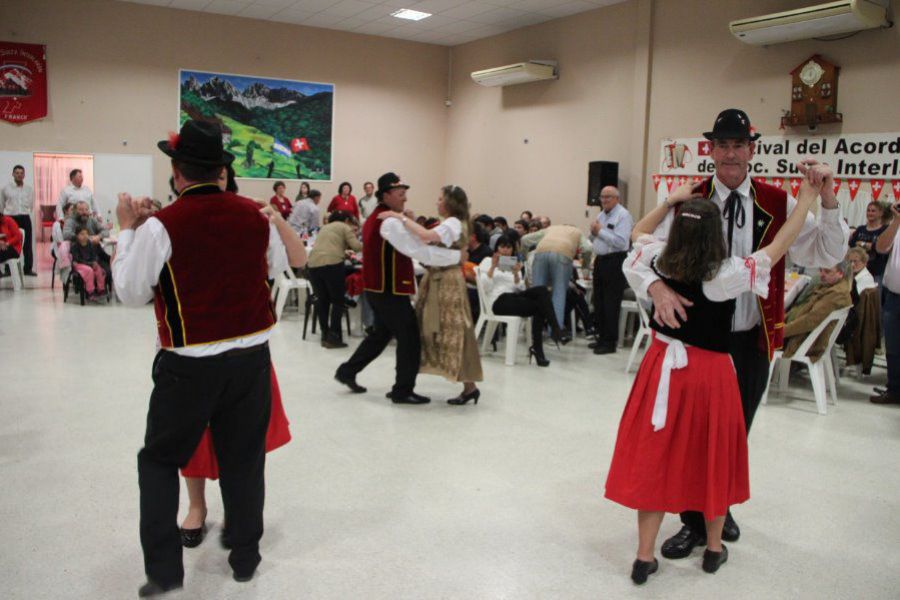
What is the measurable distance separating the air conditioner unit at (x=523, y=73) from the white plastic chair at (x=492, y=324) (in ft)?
17.8

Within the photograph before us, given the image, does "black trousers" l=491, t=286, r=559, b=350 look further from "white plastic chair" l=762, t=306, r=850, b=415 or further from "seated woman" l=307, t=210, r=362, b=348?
"white plastic chair" l=762, t=306, r=850, b=415

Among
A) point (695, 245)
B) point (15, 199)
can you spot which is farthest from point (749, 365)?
point (15, 199)

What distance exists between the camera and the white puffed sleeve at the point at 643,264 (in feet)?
8.45

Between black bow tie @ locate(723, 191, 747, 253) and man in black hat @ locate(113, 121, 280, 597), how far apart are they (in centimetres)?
158

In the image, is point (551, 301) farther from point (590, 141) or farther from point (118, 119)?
point (118, 119)

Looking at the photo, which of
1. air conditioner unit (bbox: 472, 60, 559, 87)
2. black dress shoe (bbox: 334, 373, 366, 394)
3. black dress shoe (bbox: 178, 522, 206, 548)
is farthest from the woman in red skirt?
air conditioner unit (bbox: 472, 60, 559, 87)

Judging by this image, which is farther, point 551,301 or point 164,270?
point 551,301

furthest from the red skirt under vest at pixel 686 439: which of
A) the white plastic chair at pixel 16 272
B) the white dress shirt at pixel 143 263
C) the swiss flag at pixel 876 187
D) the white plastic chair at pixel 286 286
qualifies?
the white plastic chair at pixel 16 272

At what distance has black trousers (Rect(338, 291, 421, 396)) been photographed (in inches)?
188

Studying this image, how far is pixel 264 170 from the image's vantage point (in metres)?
12.7

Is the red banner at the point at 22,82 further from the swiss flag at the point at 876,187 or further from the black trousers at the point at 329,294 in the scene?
the swiss flag at the point at 876,187

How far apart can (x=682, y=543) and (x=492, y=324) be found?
3971mm

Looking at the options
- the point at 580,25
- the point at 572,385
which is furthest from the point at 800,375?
the point at 580,25

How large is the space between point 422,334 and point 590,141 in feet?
22.3
